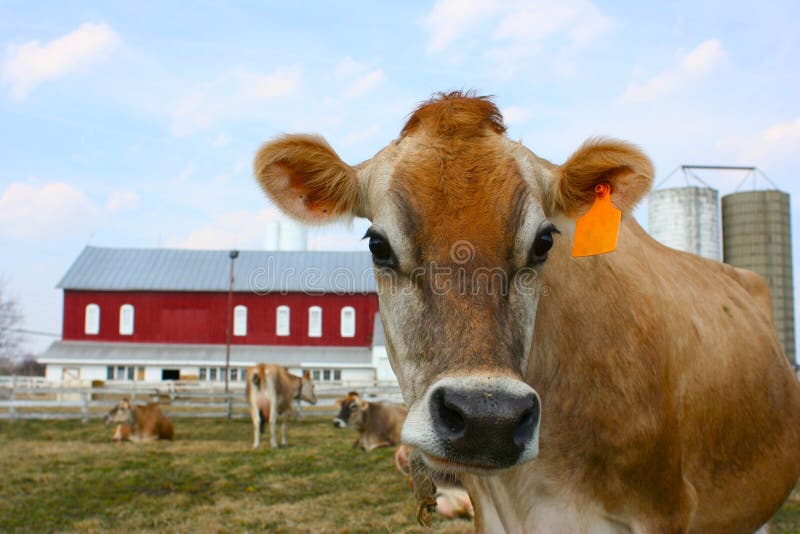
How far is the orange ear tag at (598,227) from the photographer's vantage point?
2979 mm

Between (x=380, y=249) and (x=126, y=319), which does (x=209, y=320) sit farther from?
(x=380, y=249)

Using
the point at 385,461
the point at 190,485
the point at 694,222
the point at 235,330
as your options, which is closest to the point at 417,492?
the point at 190,485

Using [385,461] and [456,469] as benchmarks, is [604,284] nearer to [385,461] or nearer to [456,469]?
[456,469]

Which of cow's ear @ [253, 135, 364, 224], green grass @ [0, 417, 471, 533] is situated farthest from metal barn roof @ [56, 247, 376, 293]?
cow's ear @ [253, 135, 364, 224]

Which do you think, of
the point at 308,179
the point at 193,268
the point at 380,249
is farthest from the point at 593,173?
the point at 193,268

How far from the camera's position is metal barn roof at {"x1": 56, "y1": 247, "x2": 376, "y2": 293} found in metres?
42.3

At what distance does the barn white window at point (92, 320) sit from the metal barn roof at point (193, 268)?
3.98ft

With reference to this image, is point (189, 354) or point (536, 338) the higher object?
point (536, 338)

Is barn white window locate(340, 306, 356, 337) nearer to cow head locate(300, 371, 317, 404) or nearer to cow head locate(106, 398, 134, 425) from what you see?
cow head locate(300, 371, 317, 404)

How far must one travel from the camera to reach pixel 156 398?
88.8 feet

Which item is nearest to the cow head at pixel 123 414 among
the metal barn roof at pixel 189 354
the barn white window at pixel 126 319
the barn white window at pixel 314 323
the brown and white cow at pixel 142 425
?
the brown and white cow at pixel 142 425

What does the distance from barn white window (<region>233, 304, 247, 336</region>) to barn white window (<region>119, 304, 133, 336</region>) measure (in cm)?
630

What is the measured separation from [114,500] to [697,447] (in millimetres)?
6994

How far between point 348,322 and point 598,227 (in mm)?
39826
